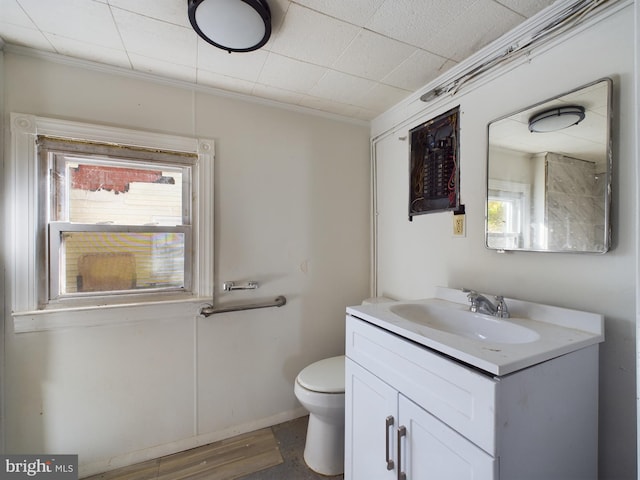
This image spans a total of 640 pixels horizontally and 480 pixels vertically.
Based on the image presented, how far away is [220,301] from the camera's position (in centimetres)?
156

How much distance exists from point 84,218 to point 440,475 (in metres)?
1.80

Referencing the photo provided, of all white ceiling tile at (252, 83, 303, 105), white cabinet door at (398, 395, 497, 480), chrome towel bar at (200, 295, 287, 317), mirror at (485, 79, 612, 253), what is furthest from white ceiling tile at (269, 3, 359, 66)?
white cabinet door at (398, 395, 497, 480)

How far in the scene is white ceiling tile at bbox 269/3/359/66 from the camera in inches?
41.1

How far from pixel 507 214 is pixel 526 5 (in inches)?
30.2

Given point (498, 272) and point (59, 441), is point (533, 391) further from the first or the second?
point (59, 441)

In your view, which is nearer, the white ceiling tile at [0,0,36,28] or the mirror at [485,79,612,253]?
the mirror at [485,79,612,253]

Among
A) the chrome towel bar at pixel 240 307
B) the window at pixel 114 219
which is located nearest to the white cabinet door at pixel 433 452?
the chrome towel bar at pixel 240 307

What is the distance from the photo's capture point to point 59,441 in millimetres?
1277

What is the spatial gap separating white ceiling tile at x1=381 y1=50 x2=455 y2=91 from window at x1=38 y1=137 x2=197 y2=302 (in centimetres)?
121

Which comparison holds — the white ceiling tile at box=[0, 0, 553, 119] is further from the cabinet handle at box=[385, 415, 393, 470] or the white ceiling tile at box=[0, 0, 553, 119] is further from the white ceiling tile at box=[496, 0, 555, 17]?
the cabinet handle at box=[385, 415, 393, 470]

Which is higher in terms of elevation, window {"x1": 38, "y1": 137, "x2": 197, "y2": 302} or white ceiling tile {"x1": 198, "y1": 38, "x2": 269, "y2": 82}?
white ceiling tile {"x1": 198, "y1": 38, "x2": 269, "y2": 82}

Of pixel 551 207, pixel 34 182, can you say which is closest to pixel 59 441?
pixel 34 182

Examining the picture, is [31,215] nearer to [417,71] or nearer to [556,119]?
[417,71]

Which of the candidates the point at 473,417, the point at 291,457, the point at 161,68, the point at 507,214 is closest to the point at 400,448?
the point at 473,417
